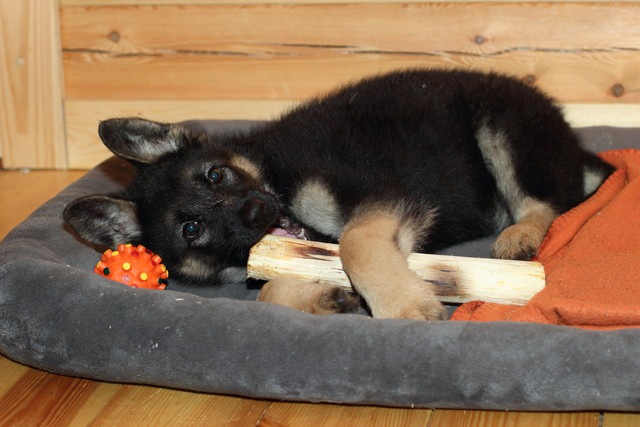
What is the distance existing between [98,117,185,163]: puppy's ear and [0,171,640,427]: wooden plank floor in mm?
982

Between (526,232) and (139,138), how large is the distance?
1768mm

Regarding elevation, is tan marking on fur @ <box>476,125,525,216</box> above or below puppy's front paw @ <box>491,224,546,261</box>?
above

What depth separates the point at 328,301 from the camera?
309 cm

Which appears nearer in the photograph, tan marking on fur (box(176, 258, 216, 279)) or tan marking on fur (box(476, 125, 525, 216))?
tan marking on fur (box(176, 258, 216, 279))

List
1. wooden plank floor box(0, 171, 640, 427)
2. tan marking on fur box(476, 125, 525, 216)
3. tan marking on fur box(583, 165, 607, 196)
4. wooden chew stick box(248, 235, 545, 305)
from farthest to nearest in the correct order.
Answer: tan marking on fur box(583, 165, 607, 196) → tan marking on fur box(476, 125, 525, 216) → wooden chew stick box(248, 235, 545, 305) → wooden plank floor box(0, 171, 640, 427)

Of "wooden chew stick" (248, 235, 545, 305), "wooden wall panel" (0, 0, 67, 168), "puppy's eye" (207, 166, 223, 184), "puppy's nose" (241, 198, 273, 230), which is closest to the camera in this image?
"wooden chew stick" (248, 235, 545, 305)

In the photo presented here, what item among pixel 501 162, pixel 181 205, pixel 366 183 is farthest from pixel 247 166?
pixel 501 162

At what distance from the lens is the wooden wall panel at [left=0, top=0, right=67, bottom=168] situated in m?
5.33

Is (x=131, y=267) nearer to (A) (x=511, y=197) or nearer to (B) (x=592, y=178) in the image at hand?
(A) (x=511, y=197)

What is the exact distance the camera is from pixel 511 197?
382cm

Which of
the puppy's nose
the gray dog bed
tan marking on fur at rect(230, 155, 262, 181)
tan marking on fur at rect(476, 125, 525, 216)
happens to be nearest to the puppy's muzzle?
the puppy's nose

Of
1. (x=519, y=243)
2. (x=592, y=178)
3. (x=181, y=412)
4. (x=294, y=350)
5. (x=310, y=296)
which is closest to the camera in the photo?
(x=294, y=350)

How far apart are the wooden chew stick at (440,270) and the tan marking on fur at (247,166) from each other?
375mm

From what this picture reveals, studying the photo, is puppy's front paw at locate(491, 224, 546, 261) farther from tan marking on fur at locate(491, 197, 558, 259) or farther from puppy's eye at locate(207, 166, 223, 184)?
puppy's eye at locate(207, 166, 223, 184)
